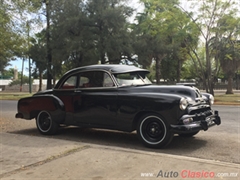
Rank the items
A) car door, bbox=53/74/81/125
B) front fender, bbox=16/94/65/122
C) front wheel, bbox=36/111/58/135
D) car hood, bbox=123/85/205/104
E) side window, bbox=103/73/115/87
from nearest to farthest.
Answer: car hood, bbox=123/85/205/104
side window, bbox=103/73/115/87
car door, bbox=53/74/81/125
front fender, bbox=16/94/65/122
front wheel, bbox=36/111/58/135

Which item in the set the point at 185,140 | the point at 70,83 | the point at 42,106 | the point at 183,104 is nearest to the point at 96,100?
the point at 70,83

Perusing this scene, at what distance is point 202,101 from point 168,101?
3.21 ft

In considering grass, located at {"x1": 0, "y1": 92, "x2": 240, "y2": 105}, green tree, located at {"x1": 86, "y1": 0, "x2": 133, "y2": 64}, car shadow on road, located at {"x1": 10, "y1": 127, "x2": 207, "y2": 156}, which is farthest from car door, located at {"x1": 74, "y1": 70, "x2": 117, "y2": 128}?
green tree, located at {"x1": 86, "y1": 0, "x2": 133, "y2": 64}

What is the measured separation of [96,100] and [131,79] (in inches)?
36.6

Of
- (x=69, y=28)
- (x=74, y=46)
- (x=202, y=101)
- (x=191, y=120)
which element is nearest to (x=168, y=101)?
(x=191, y=120)

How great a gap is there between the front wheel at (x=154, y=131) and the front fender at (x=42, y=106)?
86.0 inches

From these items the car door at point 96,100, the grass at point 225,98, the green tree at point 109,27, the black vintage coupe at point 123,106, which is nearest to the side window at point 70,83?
the black vintage coupe at point 123,106

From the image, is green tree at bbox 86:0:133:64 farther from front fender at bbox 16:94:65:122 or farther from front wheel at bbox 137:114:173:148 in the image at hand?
front wheel at bbox 137:114:173:148

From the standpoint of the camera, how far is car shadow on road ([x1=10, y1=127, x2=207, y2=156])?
5.88 metres

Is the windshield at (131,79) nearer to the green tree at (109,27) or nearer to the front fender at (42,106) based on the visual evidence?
the front fender at (42,106)

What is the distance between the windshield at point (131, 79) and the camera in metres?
6.58

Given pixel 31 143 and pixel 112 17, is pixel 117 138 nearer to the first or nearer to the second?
pixel 31 143

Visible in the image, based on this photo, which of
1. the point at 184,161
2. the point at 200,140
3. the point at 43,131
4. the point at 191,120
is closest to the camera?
the point at 184,161

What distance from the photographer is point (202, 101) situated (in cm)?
622
